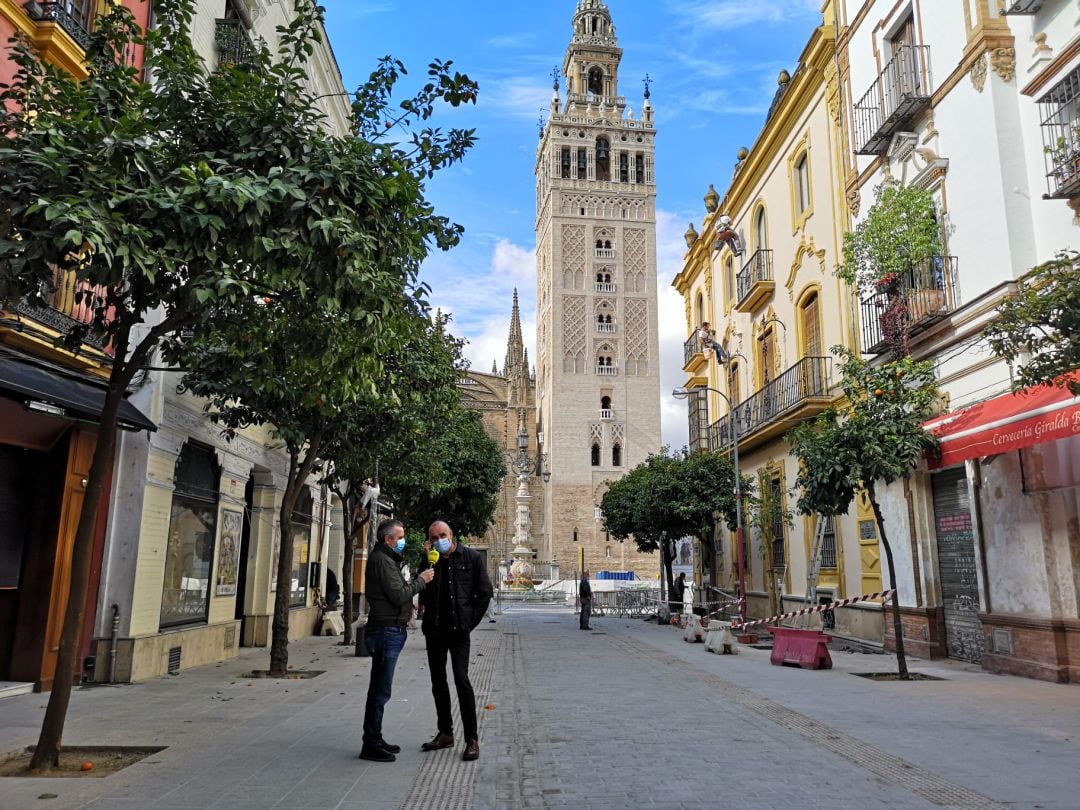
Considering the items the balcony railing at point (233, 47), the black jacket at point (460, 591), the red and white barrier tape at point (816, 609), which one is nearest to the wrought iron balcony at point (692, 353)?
the red and white barrier tape at point (816, 609)

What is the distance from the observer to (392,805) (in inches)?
207

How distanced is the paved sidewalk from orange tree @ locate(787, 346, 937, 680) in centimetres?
586

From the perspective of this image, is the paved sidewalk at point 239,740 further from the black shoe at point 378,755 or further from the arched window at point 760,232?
the arched window at point 760,232

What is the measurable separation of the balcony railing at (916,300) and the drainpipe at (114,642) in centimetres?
1254

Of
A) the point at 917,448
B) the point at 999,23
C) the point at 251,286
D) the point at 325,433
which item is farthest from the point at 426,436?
the point at 999,23

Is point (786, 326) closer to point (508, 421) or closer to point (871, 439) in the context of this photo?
point (871, 439)

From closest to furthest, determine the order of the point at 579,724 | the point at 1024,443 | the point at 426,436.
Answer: the point at 579,724
the point at 1024,443
the point at 426,436

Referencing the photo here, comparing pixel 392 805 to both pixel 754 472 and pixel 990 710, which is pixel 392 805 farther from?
pixel 754 472

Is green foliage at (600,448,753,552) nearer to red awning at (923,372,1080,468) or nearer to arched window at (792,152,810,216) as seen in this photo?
arched window at (792,152,810,216)

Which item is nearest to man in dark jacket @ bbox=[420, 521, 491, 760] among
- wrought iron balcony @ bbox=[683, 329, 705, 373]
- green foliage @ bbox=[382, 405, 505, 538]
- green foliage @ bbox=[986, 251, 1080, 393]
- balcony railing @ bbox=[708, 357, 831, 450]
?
green foliage @ bbox=[986, 251, 1080, 393]

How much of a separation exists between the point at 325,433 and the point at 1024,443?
9541 mm

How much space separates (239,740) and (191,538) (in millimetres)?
6639

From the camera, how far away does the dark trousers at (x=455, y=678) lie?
6629 mm

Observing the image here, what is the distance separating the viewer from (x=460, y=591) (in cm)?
675
